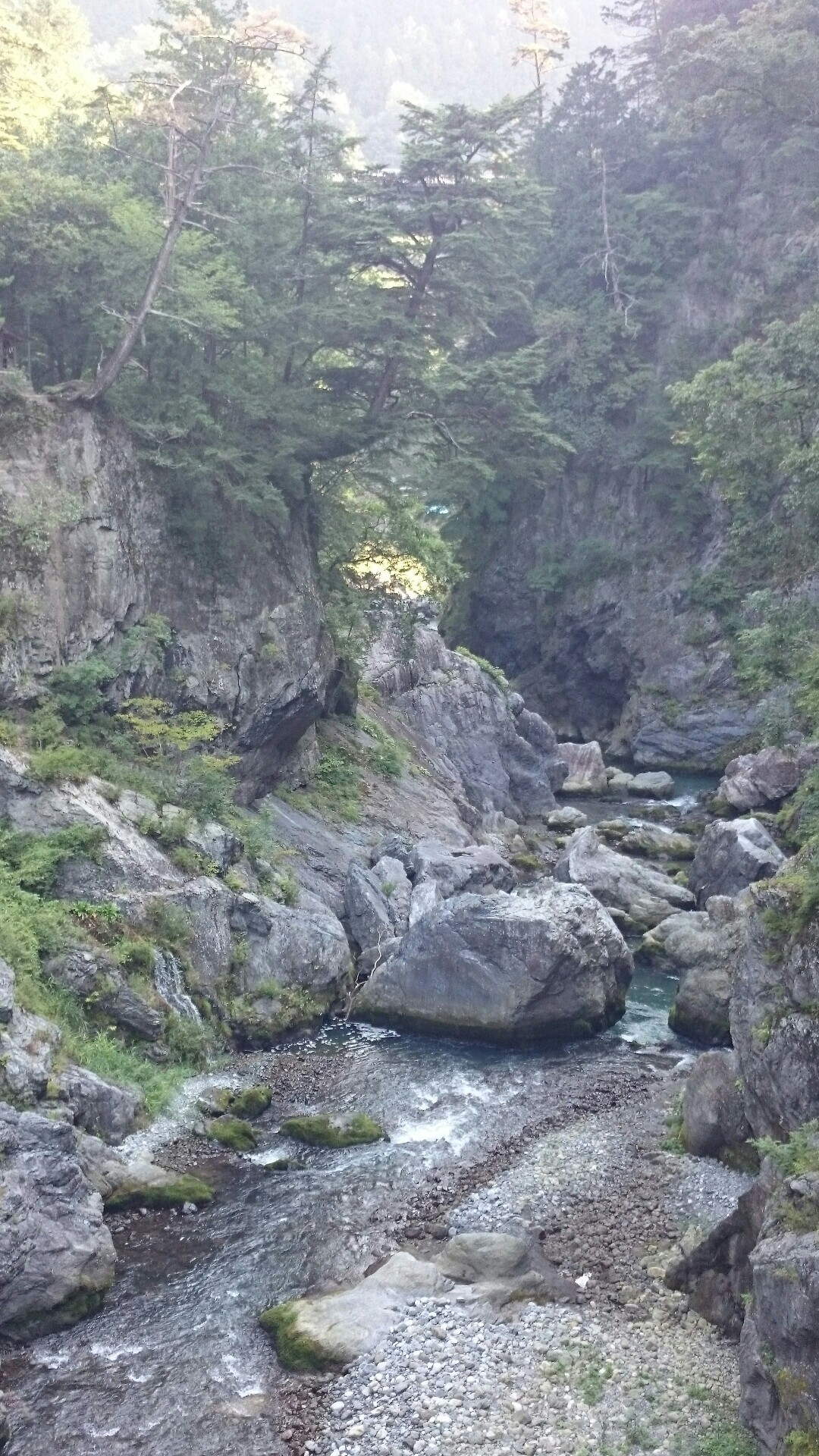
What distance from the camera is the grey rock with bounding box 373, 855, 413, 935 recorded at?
2523 centimetres

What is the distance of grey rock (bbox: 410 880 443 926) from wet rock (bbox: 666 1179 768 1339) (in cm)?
1103

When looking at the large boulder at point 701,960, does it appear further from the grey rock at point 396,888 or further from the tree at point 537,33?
the tree at point 537,33

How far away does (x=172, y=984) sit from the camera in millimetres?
19453

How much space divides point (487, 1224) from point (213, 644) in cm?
1714

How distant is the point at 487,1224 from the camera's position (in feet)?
46.7

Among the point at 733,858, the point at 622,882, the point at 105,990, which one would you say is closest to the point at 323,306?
the point at 622,882

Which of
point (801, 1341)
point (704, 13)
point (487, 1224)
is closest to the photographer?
point (801, 1341)

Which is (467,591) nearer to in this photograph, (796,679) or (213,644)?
(213,644)

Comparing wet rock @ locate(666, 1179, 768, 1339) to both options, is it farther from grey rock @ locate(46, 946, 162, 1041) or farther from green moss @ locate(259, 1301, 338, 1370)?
grey rock @ locate(46, 946, 162, 1041)

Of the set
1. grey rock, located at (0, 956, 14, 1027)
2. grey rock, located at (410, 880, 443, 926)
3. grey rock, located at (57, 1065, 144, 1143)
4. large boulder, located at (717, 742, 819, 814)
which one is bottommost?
grey rock, located at (57, 1065, 144, 1143)

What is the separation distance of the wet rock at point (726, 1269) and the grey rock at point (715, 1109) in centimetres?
294

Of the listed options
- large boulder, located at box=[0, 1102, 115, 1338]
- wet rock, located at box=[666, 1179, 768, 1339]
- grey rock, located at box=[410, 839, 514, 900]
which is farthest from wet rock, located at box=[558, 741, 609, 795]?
large boulder, located at box=[0, 1102, 115, 1338]

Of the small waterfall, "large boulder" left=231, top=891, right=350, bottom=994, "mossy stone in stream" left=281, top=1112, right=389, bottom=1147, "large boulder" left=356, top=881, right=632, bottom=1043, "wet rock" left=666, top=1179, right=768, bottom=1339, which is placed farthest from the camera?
"large boulder" left=231, top=891, right=350, bottom=994

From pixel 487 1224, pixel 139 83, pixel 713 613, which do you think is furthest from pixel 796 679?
pixel 713 613
